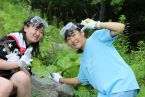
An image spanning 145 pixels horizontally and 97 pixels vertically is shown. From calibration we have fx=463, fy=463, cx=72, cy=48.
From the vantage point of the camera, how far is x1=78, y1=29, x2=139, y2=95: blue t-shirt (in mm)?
4801

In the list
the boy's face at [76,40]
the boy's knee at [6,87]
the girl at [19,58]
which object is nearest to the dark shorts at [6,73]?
the girl at [19,58]

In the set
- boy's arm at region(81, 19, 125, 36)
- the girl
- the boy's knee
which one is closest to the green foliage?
the girl

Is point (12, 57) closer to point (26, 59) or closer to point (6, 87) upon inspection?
point (26, 59)

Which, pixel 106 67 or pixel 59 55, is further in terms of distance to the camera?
pixel 59 55

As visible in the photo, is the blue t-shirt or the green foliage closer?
the blue t-shirt

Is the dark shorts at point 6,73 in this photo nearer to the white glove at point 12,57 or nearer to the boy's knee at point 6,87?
the white glove at point 12,57

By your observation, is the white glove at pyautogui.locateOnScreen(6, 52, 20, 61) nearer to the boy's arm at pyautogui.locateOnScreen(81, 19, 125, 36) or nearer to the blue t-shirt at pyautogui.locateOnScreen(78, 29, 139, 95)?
the blue t-shirt at pyautogui.locateOnScreen(78, 29, 139, 95)

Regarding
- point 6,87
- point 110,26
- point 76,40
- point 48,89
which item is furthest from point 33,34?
point 48,89

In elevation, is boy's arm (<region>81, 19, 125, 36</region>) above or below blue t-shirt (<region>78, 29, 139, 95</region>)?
above

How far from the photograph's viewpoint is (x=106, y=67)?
15.9 ft

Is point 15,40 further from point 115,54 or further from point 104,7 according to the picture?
point 104,7

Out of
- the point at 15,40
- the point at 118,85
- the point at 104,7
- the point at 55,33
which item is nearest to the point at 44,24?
the point at 15,40

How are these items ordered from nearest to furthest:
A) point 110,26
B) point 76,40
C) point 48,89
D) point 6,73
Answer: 1. point 110,26
2. point 76,40
3. point 6,73
4. point 48,89

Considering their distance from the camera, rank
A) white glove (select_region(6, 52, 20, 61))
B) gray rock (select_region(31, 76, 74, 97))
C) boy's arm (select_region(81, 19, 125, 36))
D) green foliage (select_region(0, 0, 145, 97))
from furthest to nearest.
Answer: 1. green foliage (select_region(0, 0, 145, 97))
2. gray rock (select_region(31, 76, 74, 97))
3. white glove (select_region(6, 52, 20, 61))
4. boy's arm (select_region(81, 19, 125, 36))
